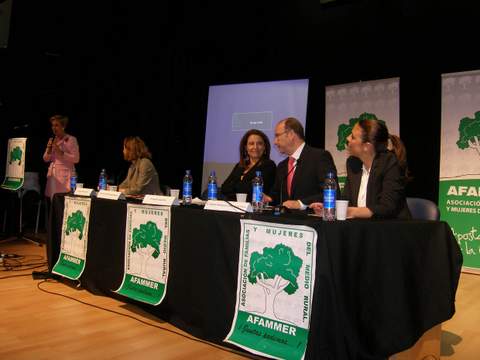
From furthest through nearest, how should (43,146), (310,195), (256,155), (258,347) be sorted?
1. (43,146)
2. (256,155)
3. (310,195)
4. (258,347)

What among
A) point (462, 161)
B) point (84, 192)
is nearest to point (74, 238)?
point (84, 192)

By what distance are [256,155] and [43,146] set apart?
4.31 m

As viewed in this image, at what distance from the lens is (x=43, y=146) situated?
21.5 ft

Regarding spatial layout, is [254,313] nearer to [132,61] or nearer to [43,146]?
[132,61]

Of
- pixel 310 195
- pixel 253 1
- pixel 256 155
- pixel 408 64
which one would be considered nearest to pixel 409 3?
pixel 408 64

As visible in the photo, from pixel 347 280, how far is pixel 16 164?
452 centimetres

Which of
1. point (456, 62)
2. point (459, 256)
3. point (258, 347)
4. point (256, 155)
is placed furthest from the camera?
point (456, 62)

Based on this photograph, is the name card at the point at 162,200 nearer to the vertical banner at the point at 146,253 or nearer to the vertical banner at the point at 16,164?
the vertical banner at the point at 146,253

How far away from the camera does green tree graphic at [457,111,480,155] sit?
13.9 ft

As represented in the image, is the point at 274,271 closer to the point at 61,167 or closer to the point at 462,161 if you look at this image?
the point at 462,161

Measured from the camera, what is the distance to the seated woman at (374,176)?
2.16 metres

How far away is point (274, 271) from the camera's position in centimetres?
193

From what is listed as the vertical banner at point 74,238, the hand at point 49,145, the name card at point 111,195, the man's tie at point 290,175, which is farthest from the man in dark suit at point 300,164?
the hand at point 49,145

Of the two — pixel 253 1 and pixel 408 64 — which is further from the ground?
pixel 253 1
